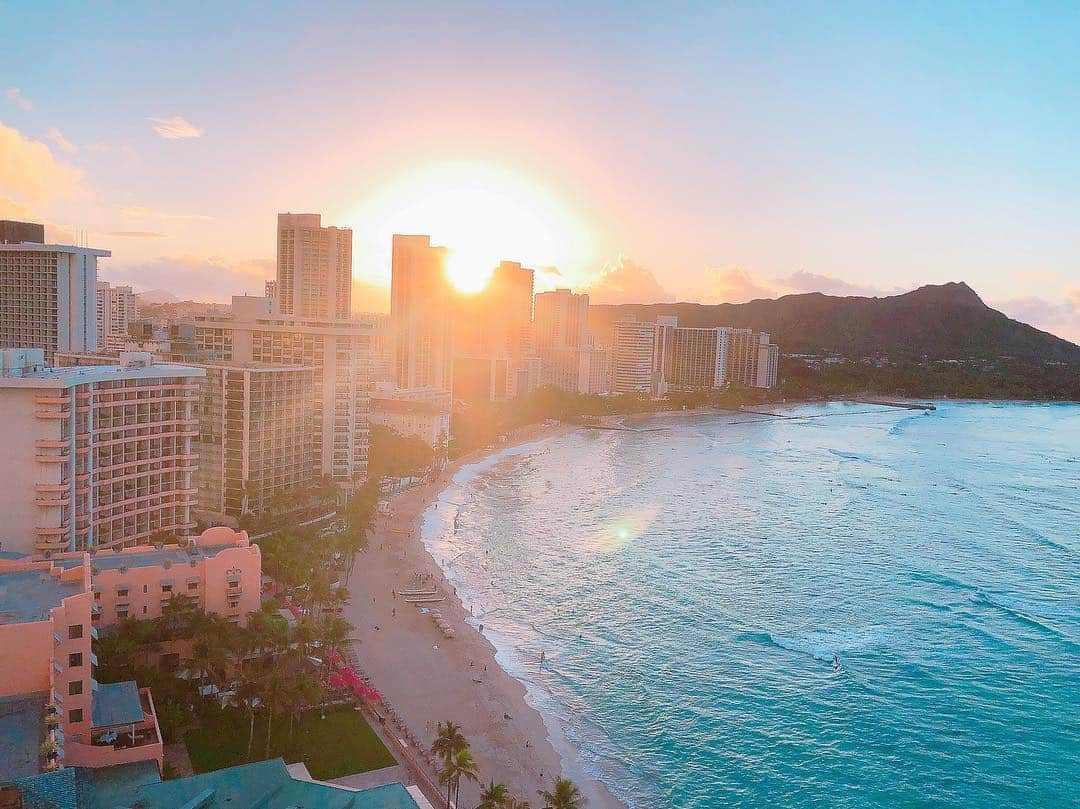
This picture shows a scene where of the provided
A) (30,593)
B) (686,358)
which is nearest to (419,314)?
(30,593)

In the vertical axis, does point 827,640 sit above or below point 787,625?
below

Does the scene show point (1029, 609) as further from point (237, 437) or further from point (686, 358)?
point (686, 358)

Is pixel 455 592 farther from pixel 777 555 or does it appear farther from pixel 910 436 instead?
pixel 910 436

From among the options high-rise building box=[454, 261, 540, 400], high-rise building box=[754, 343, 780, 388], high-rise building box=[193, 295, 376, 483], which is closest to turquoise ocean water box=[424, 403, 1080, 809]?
high-rise building box=[193, 295, 376, 483]

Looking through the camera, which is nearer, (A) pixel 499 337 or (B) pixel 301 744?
(B) pixel 301 744

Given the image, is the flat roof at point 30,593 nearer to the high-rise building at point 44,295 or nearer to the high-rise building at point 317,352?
the high-rise building at point 317,352

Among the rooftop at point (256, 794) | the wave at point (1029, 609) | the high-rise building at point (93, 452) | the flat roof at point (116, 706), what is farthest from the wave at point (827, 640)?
the high-rise building at point (93, 452)

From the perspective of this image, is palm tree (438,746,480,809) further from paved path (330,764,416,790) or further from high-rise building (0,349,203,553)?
high-rise building (0,349,203,553)
